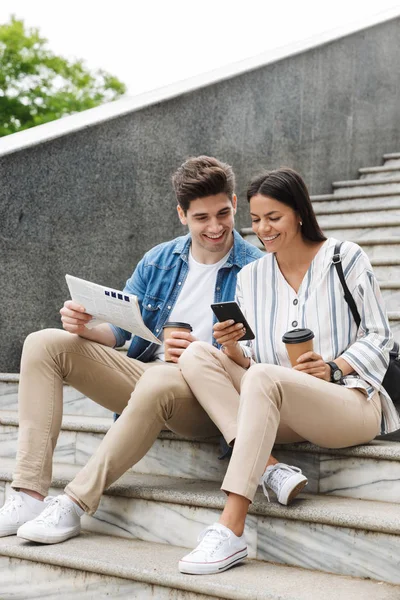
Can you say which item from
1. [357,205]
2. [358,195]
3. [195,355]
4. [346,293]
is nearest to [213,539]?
[195,355]

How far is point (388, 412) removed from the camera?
10.2ft

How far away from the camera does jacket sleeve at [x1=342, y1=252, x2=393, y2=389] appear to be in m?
2.99

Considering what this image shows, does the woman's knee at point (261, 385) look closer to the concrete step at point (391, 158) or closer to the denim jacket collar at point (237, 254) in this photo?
the denim jacket collar at point (237, 254)

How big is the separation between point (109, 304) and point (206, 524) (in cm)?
86

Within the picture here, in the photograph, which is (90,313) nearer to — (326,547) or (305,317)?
(305,317)

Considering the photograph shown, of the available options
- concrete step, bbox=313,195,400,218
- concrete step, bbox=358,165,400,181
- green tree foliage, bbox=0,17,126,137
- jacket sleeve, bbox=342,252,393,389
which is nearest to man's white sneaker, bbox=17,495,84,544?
jacket sleeve, bbox=342,252,393,389

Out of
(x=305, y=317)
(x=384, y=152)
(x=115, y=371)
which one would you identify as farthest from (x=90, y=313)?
(x=384, y=152)

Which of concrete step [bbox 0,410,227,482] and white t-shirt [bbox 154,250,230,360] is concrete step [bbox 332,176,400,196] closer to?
white t-shirt [bbox 154,250,230,360]

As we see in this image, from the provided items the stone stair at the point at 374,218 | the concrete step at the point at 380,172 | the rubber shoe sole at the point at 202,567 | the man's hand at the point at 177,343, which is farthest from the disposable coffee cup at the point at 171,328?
the concrete step at the point at 380,172

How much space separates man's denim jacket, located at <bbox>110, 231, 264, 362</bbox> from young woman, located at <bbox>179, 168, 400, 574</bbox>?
0.17 m

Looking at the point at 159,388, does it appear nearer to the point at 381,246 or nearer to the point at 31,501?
the point at 31,501

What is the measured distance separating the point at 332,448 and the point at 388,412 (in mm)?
276

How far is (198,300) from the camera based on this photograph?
359 centimetres

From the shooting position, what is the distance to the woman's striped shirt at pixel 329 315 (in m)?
3.02
